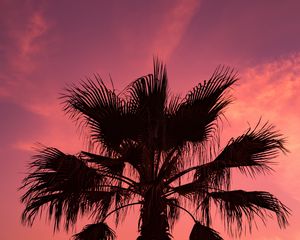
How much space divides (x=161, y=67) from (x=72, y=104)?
218cm

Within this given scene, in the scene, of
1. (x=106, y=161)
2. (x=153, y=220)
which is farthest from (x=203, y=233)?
(x=106, y=161)

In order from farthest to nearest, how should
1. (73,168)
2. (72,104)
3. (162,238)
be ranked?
(72,104)
(162,238)
(73,168)

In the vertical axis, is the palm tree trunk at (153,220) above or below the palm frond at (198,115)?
below

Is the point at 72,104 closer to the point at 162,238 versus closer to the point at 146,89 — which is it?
the point at 146,89

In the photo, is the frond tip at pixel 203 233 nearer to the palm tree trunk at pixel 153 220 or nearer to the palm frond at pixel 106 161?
the palm tree trunk at pixel 153 220

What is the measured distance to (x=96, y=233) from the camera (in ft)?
32.1

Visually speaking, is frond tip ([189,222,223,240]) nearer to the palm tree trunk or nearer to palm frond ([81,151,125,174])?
the palm tree trunk

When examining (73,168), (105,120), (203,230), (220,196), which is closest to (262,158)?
(220,196)

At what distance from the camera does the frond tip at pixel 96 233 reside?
9789mm

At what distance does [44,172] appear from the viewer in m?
9.08

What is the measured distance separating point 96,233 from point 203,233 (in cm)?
235

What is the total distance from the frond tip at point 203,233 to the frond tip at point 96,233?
6.14 feet

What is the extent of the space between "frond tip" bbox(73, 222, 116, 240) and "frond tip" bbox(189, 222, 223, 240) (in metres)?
1.87

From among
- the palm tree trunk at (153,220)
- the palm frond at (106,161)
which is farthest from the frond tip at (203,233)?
the palm frond at (106,161)
